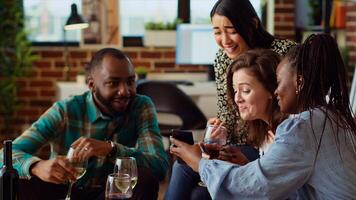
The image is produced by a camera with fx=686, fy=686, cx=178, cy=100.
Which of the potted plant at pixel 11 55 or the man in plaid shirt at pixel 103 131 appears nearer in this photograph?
the man in plaid shirt at pixel 103 131

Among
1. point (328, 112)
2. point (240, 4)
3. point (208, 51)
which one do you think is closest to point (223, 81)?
point (240, 4)

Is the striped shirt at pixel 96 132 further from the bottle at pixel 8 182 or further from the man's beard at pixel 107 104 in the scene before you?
the bottle at pixel 8 182

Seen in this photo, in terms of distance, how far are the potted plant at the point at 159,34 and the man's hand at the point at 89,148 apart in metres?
3.23

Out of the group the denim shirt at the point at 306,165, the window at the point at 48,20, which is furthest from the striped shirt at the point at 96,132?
the window at the point at 48,20

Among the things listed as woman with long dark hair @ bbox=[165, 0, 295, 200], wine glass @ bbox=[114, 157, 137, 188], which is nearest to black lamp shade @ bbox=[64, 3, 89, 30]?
woman with long dark hair @ bbox=[165, 0, 295, 200]

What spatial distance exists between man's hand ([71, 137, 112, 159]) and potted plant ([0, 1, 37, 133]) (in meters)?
2.96

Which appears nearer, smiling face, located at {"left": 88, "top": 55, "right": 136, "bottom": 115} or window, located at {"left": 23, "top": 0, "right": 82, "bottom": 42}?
smiling face, located at {"left": 88, "top": 55, "right": 136, "bottom": 115}

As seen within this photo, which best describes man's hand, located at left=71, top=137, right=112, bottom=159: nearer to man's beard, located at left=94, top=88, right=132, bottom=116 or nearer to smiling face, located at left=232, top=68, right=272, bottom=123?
Result: man's beard, located at left=94, top=88, right=132, bottom=116

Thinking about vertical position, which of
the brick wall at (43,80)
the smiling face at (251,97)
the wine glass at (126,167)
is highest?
the smiling face at (251,97)

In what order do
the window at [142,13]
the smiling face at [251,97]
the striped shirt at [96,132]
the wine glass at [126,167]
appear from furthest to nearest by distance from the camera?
the window at [142,13] < the striped shirt at [96,132] < the smiling face at [251,97] < the wine glass at [126,167]

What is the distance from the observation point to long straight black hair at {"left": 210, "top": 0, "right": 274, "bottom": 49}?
2.98 meters

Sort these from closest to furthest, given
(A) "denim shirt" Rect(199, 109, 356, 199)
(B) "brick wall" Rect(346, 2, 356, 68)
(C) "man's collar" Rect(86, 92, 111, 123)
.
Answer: (A) "denim shirt" Rect(199, 109, 356, 199) < (C) "man's collar" Rect(86, 92, 111, 123) < (B) "brick wall" Rect(346, 2, 356, 68)

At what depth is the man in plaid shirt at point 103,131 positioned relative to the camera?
8.39 feet

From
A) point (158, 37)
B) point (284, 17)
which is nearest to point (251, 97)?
point (158, 37)
